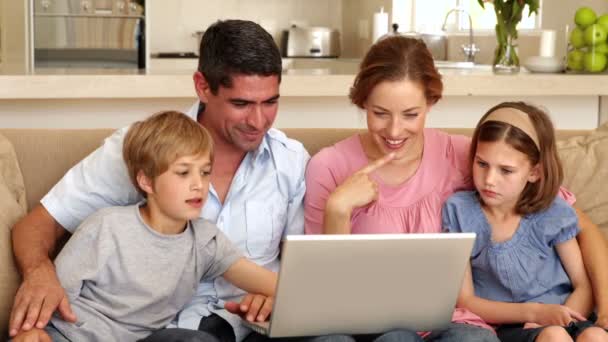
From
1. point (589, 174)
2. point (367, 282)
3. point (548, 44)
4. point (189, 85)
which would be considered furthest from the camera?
point (548, 44)

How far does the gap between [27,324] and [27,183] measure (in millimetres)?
622

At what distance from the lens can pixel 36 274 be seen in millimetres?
1897

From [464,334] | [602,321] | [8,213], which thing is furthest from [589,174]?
[8,213]

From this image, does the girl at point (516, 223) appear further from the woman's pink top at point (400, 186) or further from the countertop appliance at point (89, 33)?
the countertop appliance at point (89, 33)

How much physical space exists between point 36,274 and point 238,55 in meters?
0.65

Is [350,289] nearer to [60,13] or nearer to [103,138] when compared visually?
[103,138]

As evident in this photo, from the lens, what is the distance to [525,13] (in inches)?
203

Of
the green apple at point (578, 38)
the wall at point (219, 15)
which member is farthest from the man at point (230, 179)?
the wall at point (219, 15)

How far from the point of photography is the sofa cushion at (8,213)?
2.00m

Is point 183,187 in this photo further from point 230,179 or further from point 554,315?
point 554,315

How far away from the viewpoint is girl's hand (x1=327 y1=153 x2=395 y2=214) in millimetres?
2059

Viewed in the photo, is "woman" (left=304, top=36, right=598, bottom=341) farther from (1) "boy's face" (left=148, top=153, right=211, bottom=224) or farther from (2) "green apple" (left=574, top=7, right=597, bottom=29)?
(2) "green apple" (left=574, top=7, right=597, bottom=29)

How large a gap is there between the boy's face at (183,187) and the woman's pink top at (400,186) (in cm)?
36

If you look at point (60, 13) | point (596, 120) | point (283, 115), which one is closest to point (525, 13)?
point (596, 120)
